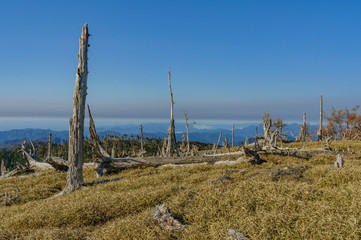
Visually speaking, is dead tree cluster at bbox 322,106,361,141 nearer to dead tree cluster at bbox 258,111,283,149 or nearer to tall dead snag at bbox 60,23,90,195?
dead tree cluster at bbox 258,111,283,149

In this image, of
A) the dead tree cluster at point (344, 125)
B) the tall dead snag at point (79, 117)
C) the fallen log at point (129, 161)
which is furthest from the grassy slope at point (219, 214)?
the dead tree cluster at point (344, 125)

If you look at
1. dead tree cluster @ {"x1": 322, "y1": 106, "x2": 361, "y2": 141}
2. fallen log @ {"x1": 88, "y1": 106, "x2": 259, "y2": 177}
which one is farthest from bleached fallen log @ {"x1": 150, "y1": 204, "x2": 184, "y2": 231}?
dead tree cluster @ {"x1": 322, "y1": 106, "x2": 361, "y2": 141}

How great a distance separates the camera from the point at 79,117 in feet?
45.9

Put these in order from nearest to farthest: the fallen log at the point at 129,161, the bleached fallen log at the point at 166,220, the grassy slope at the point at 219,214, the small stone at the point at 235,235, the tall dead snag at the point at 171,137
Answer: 1. the small stone at the point at 235,235
2. the grassy slope at the point at 219,214
3. the bleached fallen log at the point at 166,220
4. the fallen log at the point at 129,161
5. the tall dead snag at the point at 171,137

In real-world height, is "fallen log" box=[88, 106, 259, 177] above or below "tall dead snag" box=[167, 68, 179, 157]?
below

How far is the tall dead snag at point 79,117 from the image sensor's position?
13828 mm

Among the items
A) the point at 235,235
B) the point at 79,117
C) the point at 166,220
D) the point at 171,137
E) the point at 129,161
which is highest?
the point at 79,117

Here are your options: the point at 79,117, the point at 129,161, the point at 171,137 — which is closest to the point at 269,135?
the point at 171,137

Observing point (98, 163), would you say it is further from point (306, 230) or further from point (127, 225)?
point (306, 230)

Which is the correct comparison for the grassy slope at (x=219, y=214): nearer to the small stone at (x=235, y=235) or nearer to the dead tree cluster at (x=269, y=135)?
the small stone at (x=235, y=235)

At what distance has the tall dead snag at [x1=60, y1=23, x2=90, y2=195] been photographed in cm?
1383

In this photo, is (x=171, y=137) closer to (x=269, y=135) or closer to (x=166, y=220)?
(x=269, y=135)

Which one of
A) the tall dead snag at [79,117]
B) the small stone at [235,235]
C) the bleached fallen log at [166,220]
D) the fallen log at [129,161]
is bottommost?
the fallen log at [129,161]

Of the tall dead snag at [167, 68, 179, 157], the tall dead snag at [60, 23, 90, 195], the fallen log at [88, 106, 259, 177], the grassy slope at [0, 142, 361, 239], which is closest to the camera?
the grassy slope at [0, 142, 361, 239]
